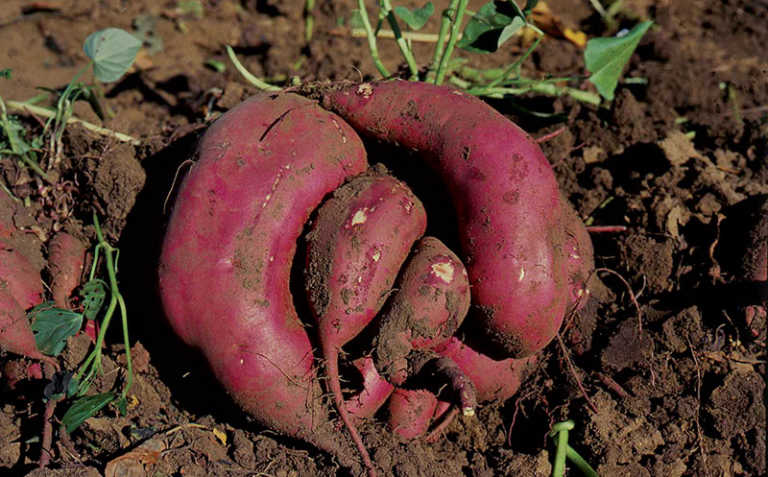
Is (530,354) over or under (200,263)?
under

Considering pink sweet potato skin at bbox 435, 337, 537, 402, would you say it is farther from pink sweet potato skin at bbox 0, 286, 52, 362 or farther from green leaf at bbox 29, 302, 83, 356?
pink sweet potato skin at bbox 0, 286, 52, 362

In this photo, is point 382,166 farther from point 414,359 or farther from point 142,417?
point 142,417

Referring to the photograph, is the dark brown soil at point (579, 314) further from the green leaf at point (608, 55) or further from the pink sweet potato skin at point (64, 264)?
the green leaf at point (608, 55)

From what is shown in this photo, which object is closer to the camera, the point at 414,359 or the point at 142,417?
the point at 414,359

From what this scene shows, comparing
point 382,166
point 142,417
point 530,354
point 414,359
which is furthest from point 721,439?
point 142,417

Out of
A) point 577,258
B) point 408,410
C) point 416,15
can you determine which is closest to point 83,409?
point 408,410

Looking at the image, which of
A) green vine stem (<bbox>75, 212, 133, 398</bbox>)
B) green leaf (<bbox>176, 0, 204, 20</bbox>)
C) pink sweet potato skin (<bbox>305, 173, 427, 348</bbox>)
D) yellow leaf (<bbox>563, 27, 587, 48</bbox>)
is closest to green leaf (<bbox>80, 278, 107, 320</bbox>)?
green vine stem (<bbox>75, 212, 133, 398</bbox>)
